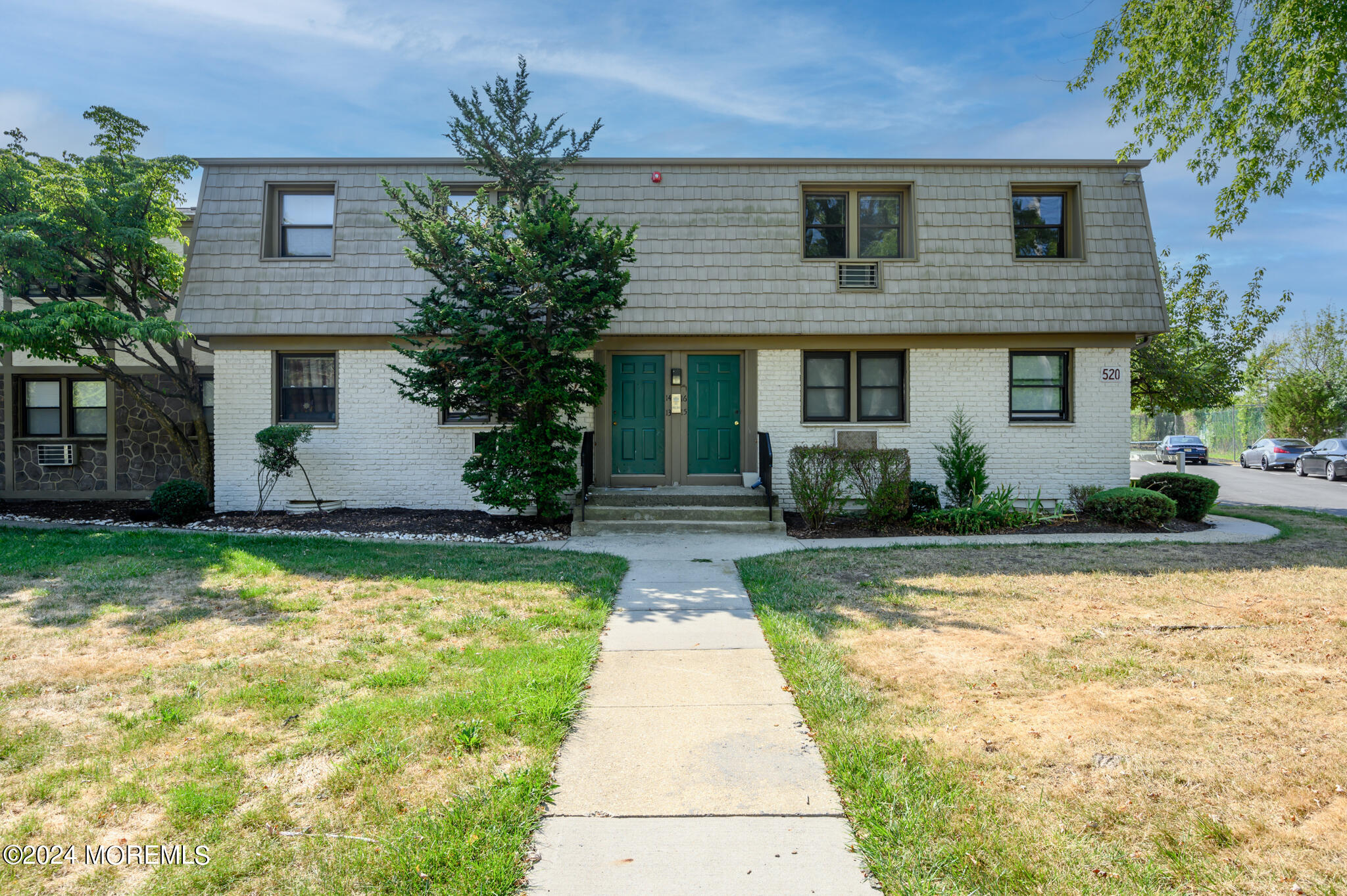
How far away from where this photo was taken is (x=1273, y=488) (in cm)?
1958

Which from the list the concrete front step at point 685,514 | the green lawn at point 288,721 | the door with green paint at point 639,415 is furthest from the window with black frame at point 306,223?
the green lawn at point 288,721

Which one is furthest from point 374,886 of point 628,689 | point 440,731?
point 628,689

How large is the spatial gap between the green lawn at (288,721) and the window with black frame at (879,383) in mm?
6827

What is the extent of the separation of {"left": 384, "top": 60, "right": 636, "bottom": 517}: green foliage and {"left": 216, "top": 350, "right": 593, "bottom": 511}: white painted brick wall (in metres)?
1.24

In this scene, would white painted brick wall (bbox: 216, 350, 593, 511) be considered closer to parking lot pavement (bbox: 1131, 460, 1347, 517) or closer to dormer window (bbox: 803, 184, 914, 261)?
dormer window (bbox: 803, 184, 914, 261)

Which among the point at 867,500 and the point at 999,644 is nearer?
the point at 999,644

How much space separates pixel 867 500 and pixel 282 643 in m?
7.45

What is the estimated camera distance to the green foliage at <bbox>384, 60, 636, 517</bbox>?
9203mm

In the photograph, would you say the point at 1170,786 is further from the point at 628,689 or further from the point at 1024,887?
the point at 628,689

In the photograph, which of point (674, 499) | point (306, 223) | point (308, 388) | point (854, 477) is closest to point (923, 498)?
point (854, 477)

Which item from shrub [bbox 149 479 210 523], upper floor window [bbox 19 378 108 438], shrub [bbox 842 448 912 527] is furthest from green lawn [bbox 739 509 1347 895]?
upper floor window [bbox 19 378 108 438]

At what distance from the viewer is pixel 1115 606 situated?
5.82 m

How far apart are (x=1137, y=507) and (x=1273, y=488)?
13809 millimetres

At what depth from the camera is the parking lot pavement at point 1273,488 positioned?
1567 cm
